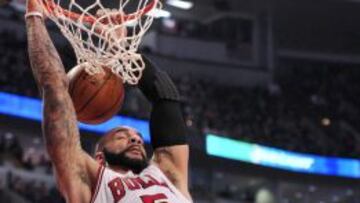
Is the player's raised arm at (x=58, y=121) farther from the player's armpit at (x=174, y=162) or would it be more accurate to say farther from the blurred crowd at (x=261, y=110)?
the blurred crowd at (x=261, y=110)

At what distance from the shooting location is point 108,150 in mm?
2912

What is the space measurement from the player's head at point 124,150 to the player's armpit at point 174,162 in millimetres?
136

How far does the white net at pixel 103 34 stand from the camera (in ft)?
9.84

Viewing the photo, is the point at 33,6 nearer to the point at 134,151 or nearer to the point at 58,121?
the point at 58,121

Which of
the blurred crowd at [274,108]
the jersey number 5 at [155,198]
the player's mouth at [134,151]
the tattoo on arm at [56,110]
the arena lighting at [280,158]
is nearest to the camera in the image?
the tattoo on arm at [56,110]

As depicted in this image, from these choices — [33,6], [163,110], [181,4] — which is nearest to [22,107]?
[181,4]

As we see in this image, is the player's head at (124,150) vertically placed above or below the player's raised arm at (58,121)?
below

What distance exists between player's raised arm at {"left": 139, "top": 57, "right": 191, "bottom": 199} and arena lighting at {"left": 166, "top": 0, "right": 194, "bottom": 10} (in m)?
15.0

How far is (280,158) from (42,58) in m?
13.6

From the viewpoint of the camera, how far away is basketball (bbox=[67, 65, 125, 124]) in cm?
293

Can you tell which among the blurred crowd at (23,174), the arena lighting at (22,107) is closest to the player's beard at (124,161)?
the blurred crowd at (23,174)

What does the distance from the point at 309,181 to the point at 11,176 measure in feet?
25.4

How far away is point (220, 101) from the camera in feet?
55.9

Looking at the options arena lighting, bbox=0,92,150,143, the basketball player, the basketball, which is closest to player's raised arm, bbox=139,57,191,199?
the basketball player
